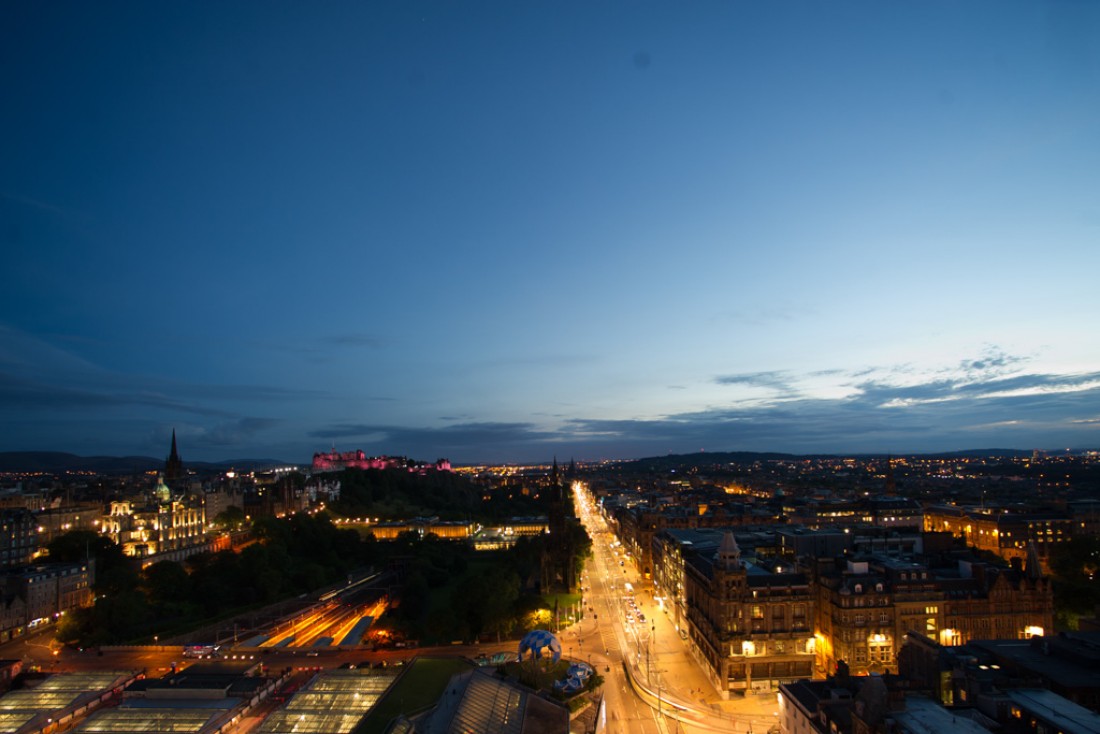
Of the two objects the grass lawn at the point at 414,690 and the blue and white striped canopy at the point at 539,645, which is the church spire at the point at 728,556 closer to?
the blue and white striped canopy at the point at 539,645

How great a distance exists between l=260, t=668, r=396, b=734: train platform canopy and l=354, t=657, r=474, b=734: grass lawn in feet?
4.20

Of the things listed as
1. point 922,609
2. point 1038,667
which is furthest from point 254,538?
point 1038,667

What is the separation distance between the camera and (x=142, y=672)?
67000mm

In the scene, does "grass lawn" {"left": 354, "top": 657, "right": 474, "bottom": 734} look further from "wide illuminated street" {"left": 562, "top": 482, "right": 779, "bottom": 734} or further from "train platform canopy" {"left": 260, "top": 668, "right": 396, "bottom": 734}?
"wide illuminated street" {"left": 562, "top": 482, "right": 779, "bottom": 734}

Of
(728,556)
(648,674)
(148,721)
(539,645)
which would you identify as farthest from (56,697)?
(728,556)

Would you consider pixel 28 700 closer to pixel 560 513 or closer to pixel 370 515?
pixel 560 513

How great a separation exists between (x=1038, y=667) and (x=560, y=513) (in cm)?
7717

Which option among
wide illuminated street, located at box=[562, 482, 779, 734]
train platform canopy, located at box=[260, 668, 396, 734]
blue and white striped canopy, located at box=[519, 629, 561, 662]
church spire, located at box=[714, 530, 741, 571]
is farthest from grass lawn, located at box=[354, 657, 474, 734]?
church spire, located at box=[714, 530, 741, 571]

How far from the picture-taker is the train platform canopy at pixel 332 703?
51.8 m

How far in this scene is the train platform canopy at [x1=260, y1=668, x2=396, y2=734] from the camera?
51812mm

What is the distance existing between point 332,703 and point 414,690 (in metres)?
6.29

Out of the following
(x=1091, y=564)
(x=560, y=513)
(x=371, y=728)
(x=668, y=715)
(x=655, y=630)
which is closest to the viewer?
(x=371, y=728)

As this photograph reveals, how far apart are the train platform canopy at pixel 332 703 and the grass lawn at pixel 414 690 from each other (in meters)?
1.28

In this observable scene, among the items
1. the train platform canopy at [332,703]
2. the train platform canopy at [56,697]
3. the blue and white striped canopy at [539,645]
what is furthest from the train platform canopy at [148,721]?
the blue and white striped canopy at [539,645]
